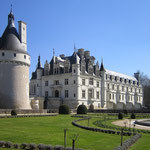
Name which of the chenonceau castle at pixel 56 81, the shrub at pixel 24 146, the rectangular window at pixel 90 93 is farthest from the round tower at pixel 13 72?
the shrub at pixel 24 146

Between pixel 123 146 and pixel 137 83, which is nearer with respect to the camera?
pixel 123 146

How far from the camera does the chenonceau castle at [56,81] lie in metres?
38.4

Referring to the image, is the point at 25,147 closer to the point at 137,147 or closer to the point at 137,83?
the point at 137,147

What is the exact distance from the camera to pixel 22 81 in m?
39.2

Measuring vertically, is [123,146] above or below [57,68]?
below

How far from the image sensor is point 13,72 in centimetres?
3856

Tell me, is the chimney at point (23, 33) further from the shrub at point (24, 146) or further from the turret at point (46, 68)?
the shrub at point (24, 146)

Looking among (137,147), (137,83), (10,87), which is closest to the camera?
(137,147)

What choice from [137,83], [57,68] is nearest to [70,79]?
[57,68]

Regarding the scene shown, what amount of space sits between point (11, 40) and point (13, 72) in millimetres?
5299

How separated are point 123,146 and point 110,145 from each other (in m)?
1.04

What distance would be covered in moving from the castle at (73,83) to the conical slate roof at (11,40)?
1153 centimetres

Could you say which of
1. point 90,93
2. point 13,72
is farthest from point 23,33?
point 90,93

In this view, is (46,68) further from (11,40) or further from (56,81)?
(11,40)
